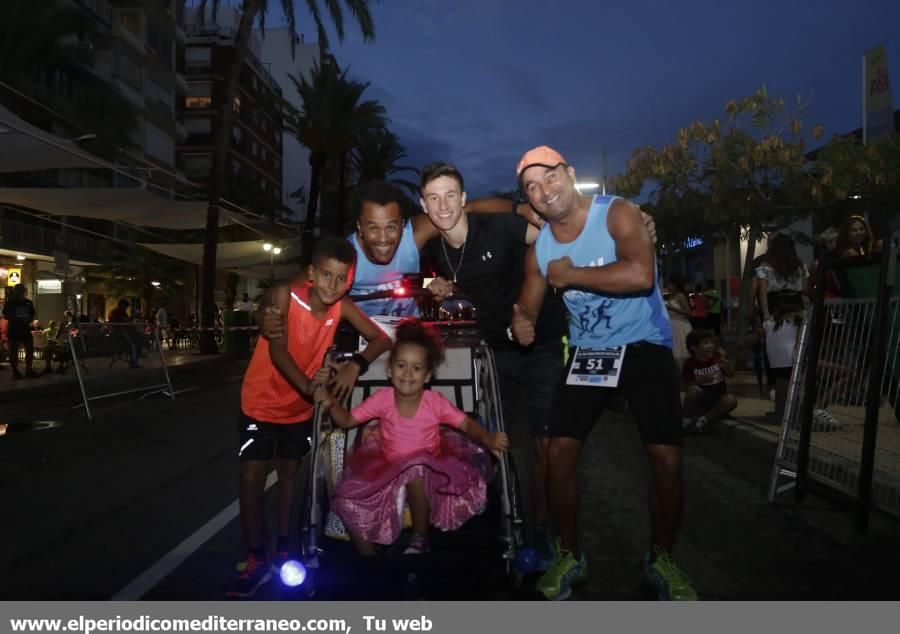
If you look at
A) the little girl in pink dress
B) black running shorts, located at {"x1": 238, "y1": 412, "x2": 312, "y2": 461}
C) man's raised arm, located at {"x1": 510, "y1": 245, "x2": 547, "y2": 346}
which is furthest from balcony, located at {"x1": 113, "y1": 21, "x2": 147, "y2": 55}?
man's raised arm, located at {"x1": 510, "y1": 245, "x2": 547, "y2": 346}

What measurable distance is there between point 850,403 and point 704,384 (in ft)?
10.2

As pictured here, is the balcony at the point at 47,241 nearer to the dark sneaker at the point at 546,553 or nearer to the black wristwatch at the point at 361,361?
the black wristwatch at the point at 361,361

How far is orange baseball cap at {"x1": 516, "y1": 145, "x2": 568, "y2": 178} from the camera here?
378 centimetres

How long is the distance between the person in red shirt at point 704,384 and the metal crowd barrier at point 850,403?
2.34 m

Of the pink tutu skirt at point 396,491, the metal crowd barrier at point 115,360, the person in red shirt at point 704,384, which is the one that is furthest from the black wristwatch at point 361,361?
the metal crowd barrier at point 115,360

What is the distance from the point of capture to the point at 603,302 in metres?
3.85

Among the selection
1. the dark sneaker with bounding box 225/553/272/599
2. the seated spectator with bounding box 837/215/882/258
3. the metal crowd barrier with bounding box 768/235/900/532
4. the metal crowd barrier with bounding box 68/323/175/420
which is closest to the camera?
the dark sneaker with bounding box 225/553/272/599

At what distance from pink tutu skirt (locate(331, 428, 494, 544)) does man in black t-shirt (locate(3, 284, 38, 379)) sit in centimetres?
1522

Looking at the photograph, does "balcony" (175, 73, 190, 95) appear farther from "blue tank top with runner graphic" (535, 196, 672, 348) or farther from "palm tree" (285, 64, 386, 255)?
"blue tank top with runner graphic" (535, 196, 672, 348)

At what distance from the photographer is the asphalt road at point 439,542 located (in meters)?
3.81

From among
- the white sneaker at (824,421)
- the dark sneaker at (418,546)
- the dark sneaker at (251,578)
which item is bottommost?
the dark sneaker at (251,578)

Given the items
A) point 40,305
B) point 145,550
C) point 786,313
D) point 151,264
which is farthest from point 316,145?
point 145,550

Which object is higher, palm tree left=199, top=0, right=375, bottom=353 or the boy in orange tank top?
palm tree left=199, top=0, right=375, bottom=353

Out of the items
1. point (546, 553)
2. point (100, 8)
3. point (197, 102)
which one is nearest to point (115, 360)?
point (546, 553)
